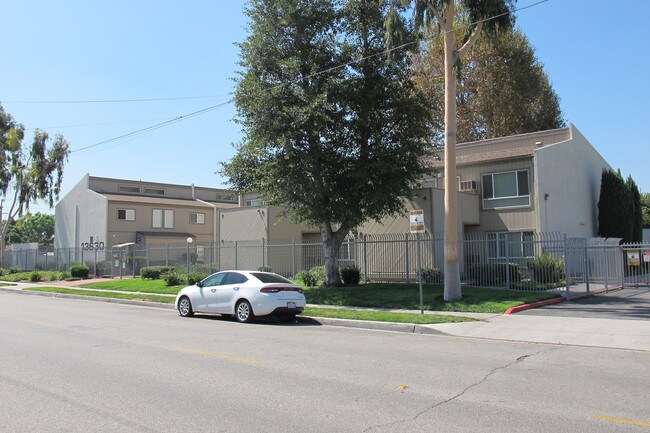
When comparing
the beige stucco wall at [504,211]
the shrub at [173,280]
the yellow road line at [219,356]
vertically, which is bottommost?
the yellow road line at [219,356]

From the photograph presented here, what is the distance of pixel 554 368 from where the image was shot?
27.2 ft

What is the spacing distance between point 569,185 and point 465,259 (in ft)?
37.5

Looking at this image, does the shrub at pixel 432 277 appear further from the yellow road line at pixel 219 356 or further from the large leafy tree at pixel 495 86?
the large leafy tree at pixel 495 86

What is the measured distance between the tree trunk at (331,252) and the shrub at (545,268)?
721 centimetres

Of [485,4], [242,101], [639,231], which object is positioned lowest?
[639,231]

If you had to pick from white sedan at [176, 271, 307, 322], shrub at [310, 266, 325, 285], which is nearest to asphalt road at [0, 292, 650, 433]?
white sedan at [176, 271, 307, 322]

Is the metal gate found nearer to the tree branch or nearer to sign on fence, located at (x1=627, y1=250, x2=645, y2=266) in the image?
sign on fence, located at (x1=627, y1=250, x2=645, y2=266)

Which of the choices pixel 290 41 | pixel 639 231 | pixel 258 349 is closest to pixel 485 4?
pixel 290 41

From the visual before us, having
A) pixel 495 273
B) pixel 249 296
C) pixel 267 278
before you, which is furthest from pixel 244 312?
pixel 495 273

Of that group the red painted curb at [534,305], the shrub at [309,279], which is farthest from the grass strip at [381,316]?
the shrub at [309,279]

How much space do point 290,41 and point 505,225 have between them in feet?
48.1

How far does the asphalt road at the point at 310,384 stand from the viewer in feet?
17.7

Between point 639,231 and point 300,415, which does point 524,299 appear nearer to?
point 300,415

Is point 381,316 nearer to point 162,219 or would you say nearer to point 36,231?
point 162,219
